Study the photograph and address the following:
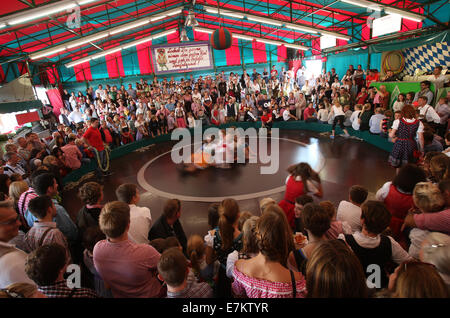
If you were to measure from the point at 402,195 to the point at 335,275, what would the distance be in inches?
90.1

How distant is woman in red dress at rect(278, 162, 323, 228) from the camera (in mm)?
3451

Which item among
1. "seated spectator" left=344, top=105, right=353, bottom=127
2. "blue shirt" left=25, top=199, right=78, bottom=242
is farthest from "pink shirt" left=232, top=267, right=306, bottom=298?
"seated spectator" left=344, top=105, right=353, bottom=127

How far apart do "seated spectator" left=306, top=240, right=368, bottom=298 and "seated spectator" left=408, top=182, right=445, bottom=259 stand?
61.5 inches

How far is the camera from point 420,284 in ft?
3.43

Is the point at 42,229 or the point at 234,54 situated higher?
the point at 234,54

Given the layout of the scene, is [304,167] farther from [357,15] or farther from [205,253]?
[357,15]

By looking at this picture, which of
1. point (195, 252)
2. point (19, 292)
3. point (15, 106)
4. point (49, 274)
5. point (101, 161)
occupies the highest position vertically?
point (15, 106)

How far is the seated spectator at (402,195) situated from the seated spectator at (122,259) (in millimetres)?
2667

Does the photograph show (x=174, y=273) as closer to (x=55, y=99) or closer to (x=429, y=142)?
(x=429, y=142)

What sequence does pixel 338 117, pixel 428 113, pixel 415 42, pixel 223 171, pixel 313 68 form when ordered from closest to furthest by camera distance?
pixel 428 113
pixel 223 171
pixel 338 117
pixel 415 42
pixel 313 68

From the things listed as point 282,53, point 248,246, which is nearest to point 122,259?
point 248,246

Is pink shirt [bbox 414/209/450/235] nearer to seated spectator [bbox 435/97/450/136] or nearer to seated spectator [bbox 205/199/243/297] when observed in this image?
seated spectator [bbox 205/199/243/297]

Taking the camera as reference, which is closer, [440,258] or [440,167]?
[440,258]
